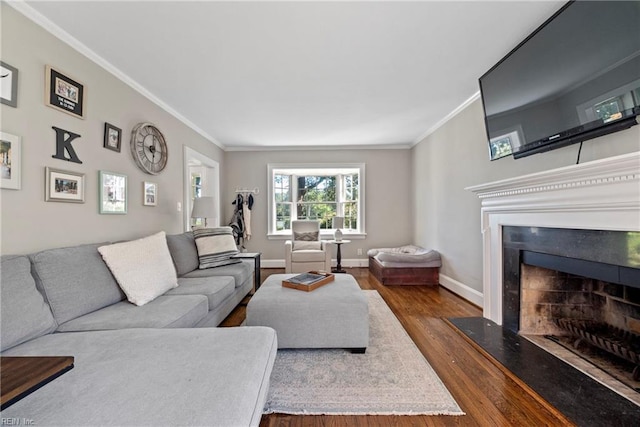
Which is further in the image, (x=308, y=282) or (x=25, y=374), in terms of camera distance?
(x=308, y=282)

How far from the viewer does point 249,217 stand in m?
4.96

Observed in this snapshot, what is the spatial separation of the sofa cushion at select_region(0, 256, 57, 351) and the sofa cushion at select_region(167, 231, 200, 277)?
3.93ft

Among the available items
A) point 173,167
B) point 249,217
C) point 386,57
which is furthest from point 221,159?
point 386,57

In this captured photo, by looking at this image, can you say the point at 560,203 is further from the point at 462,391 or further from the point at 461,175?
the point at 461,175

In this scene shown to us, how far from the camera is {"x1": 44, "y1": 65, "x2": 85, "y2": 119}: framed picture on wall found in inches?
70.4

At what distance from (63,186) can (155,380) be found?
5.94ft

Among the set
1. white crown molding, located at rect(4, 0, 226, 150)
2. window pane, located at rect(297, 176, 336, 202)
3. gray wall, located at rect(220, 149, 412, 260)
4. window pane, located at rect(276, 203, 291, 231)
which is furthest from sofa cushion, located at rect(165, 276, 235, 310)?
window pane, located at rect(297, 176, 336, 202)

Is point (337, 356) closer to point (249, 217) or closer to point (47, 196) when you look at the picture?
point (47, 196)

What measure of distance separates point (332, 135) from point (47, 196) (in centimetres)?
350

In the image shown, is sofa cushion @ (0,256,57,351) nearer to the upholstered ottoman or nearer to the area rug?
the area rug

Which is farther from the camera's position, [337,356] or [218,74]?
[218,74]

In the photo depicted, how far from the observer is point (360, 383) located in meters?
1.60

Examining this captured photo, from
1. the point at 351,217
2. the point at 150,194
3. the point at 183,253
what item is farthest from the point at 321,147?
the point at 183,253

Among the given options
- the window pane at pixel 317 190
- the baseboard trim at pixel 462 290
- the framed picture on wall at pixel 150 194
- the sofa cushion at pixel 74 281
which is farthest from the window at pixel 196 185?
the baseboard trim at pixel 462 290
